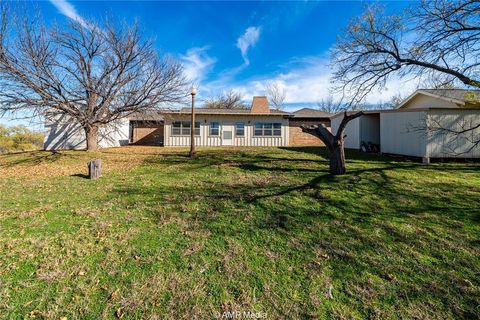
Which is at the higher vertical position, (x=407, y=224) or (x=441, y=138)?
(x=441, y=138)

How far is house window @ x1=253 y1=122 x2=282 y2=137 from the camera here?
1932 cm

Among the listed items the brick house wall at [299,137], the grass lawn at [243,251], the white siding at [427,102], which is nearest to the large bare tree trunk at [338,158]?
the grass lawn at [243,251]

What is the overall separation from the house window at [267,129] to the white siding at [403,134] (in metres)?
8.20

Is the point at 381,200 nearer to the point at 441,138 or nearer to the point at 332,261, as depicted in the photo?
the point at 332,261

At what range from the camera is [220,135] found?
19.1 metres

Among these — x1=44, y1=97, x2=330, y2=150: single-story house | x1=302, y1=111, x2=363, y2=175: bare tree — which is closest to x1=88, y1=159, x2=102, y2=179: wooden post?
x1=302, y1=111, x2=363, y2=175: bare tree

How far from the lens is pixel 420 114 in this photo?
33.5 feet

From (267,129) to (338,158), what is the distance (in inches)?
494

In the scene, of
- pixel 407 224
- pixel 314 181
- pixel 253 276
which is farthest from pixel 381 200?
pixel 253 276

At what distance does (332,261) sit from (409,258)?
1081mm

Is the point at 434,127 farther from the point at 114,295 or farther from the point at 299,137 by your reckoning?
the point at 299,137

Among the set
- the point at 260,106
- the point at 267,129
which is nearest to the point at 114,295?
the point at 267,129

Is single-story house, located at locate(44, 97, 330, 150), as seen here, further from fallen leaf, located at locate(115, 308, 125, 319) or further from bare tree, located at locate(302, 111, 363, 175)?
fallen leaf, located at locate(115, 308, 125, 319)

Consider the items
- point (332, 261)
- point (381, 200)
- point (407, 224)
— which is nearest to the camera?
point (332, 261)
